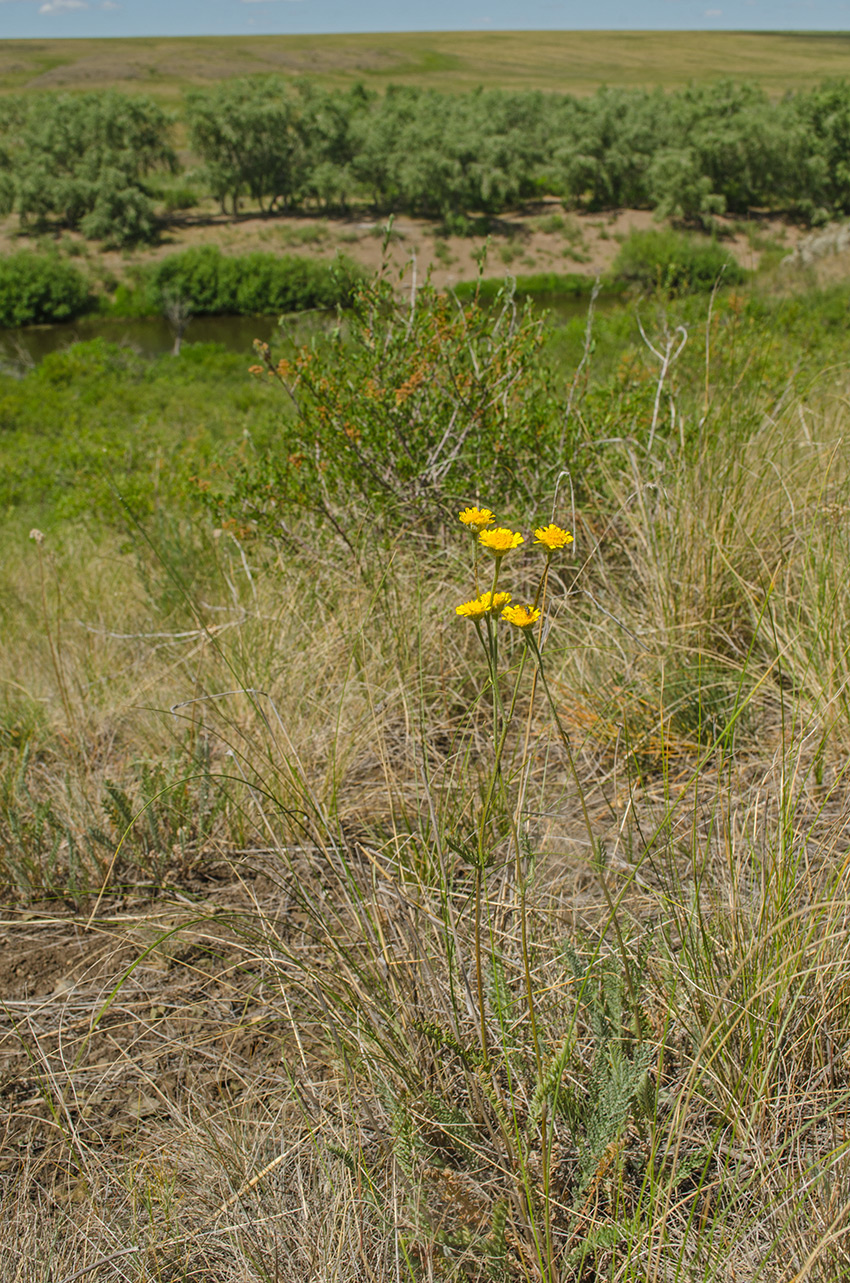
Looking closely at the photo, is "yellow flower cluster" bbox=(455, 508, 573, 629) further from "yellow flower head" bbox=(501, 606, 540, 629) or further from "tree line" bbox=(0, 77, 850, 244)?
"tree line" bbox=(0, 77, 850, 244)

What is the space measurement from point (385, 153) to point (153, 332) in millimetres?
20469

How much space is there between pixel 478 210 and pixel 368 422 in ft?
163

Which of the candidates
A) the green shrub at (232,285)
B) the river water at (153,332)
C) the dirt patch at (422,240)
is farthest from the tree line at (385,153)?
the river water at (153,332)

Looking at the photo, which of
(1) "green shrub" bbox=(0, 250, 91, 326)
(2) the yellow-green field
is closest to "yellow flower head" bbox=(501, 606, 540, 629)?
(1) "green shrub" bbox=(0, 250, 91, 326)

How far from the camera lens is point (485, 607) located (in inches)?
40.0

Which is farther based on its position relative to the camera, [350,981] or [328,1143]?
[350,981]

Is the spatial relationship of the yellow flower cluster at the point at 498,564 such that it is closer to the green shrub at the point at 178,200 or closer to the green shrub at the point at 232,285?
the green shrub at the point at 232,285

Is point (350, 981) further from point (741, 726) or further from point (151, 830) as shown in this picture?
point (741, 726)

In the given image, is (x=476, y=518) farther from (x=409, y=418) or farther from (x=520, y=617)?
(x=409, y=418)

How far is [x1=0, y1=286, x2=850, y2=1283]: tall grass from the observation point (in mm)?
1171

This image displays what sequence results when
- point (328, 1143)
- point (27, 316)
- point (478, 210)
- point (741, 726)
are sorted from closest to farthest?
point (328, 1143) → point (741, 726) → point (27, 316) → point (478, 210)

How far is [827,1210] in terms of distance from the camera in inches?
41.6

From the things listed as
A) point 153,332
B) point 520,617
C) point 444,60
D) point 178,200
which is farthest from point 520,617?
point 444,60

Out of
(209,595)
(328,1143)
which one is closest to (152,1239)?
(328,1143)
